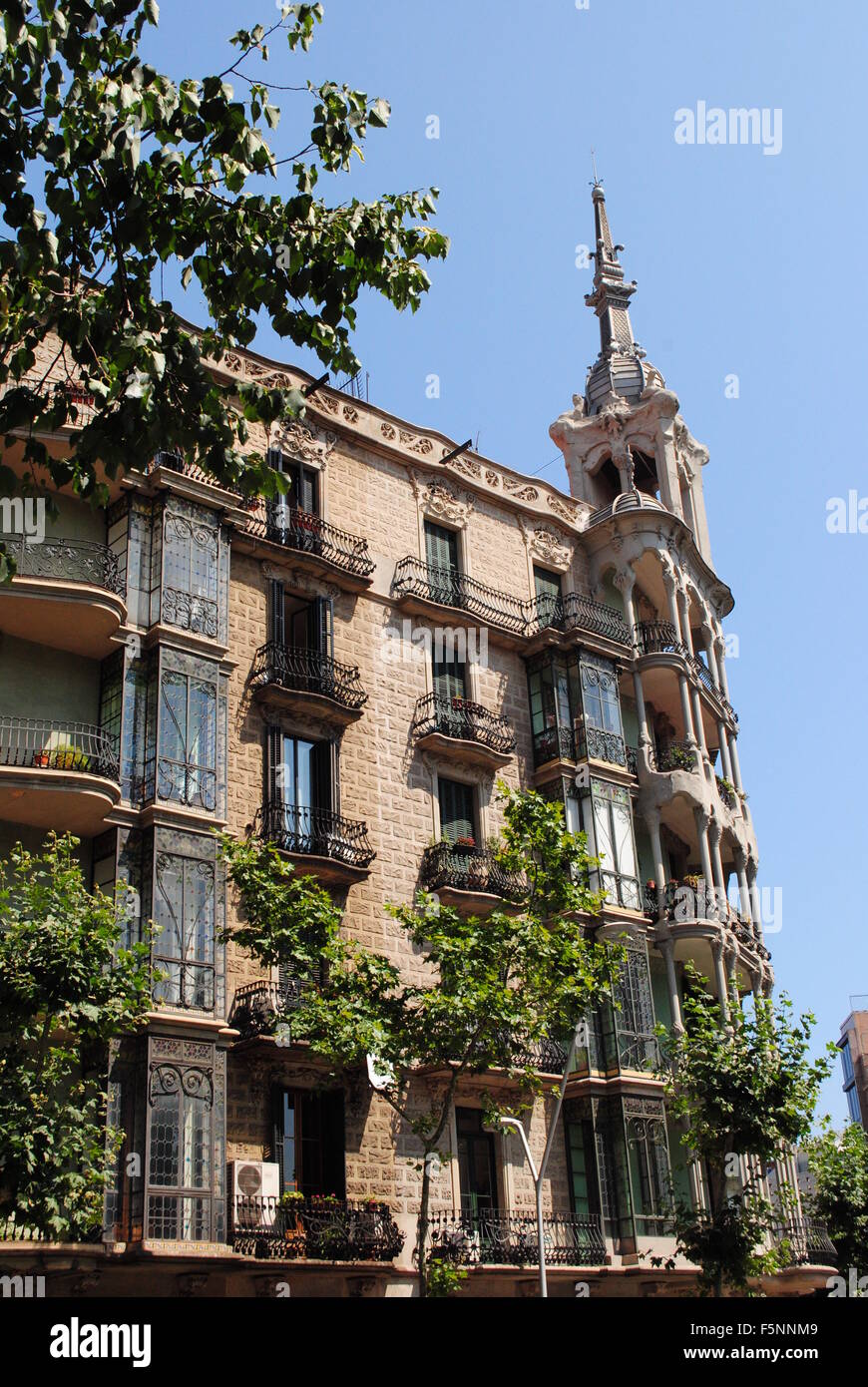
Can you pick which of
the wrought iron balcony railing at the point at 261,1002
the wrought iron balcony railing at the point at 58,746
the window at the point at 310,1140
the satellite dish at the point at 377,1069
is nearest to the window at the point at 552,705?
the wrought iron balcony railing at the point at 261,1002

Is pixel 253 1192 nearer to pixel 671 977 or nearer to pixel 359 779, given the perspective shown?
pixel 359 779

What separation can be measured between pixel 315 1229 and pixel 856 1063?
288 feet

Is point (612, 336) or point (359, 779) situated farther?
point (612, 336)

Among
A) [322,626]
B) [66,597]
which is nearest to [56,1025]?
[66,597]

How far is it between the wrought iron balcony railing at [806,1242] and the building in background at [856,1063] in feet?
227

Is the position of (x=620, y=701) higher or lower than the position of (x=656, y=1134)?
higher

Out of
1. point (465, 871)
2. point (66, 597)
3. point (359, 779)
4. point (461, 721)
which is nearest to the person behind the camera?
point (66, 597)

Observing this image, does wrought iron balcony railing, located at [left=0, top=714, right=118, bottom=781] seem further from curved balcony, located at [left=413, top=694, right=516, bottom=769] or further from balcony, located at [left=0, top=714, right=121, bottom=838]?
curved balcony, located at [left=413, top=694, right=516, bottom=769]

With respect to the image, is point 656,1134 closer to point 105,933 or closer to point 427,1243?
point 427,1243

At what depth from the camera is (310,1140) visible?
2494 centimetres

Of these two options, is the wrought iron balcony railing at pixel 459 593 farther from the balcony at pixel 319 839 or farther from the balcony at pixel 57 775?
the balcony at pixel 57 775
